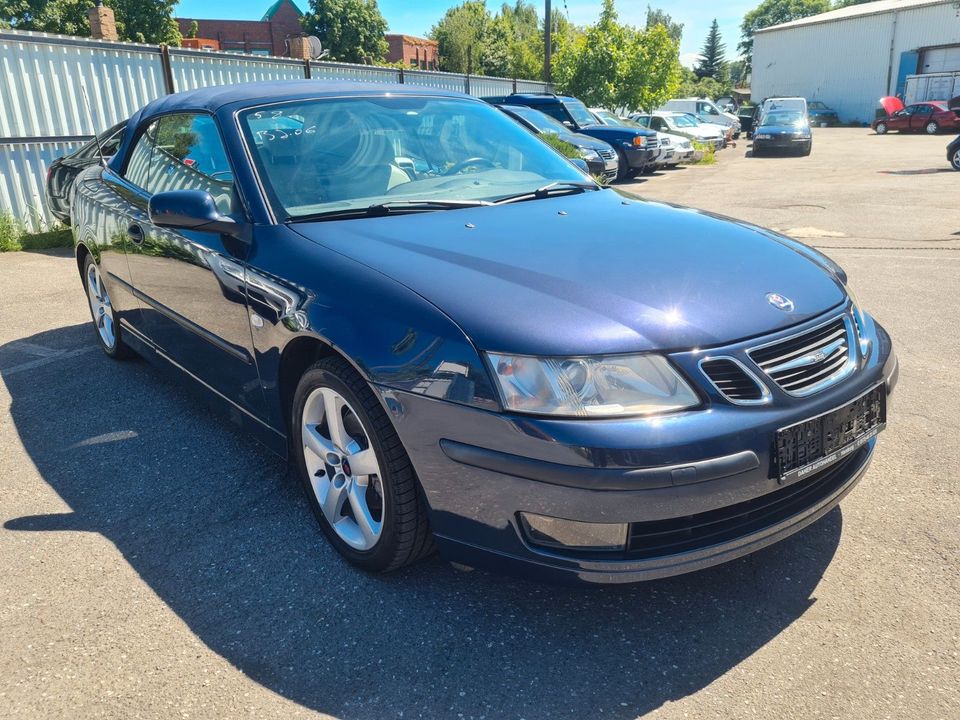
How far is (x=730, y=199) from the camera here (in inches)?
489

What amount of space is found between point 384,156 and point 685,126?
911 inches

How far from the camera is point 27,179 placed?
9016 millimetres

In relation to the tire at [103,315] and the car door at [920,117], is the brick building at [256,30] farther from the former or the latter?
the tire at [103,315]

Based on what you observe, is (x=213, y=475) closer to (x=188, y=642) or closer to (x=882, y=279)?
(x=188, y=642)

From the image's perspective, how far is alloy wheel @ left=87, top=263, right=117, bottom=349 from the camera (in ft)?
15.4

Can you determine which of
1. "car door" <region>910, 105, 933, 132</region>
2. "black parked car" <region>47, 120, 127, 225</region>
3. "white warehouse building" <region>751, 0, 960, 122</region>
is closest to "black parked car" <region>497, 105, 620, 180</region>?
"black parked car" <region>47, 120, 127, 225</region>

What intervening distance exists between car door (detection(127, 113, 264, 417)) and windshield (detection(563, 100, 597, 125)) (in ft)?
44.0

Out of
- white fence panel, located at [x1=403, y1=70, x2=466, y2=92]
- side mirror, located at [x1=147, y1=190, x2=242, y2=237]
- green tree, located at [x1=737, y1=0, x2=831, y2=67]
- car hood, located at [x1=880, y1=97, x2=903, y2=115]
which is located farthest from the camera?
green tree, located at [x1=737, y1=0, x2=831, y2=67]

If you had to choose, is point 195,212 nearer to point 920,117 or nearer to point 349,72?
point 349,72

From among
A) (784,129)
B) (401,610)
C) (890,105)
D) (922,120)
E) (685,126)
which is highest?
(890,105)

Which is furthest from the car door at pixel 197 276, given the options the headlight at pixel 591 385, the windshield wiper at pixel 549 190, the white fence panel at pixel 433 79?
the white fence panel at pixel 433 79

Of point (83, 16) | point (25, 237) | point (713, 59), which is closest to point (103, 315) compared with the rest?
point (25, 237)

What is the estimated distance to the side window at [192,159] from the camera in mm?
3125

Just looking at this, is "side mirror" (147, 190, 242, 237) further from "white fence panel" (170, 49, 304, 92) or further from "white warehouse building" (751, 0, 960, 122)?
"white warehouse building" (751, 0, 960, 122)
